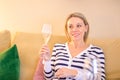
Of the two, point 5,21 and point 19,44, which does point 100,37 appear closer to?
point 19,44

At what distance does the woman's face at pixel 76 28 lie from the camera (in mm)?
1874

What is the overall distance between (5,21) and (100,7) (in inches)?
37.9

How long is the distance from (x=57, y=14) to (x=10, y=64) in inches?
28.6

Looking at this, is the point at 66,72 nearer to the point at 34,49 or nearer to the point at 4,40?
the point at 34,49

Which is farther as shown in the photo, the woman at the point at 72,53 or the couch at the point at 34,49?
the couch at the point at 34,49

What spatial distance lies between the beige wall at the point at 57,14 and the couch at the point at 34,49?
28cm

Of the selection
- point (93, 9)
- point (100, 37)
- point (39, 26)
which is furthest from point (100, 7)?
point (39, 26)

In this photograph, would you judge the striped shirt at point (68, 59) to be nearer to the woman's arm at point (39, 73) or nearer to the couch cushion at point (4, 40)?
the woman's arm at point (39, 73)

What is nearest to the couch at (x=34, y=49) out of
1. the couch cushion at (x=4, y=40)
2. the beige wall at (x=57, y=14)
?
the couch cushion at (x=4, y=40)

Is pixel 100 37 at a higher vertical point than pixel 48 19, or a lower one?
lower

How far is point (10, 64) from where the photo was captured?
75.8 inches

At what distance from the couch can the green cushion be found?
0.24ft

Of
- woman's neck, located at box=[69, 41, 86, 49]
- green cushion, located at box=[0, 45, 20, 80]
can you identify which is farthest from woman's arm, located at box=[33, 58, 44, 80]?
woman's neck, located at box=[69, 41, 86, 49]

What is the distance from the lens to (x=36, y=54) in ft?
6.66
